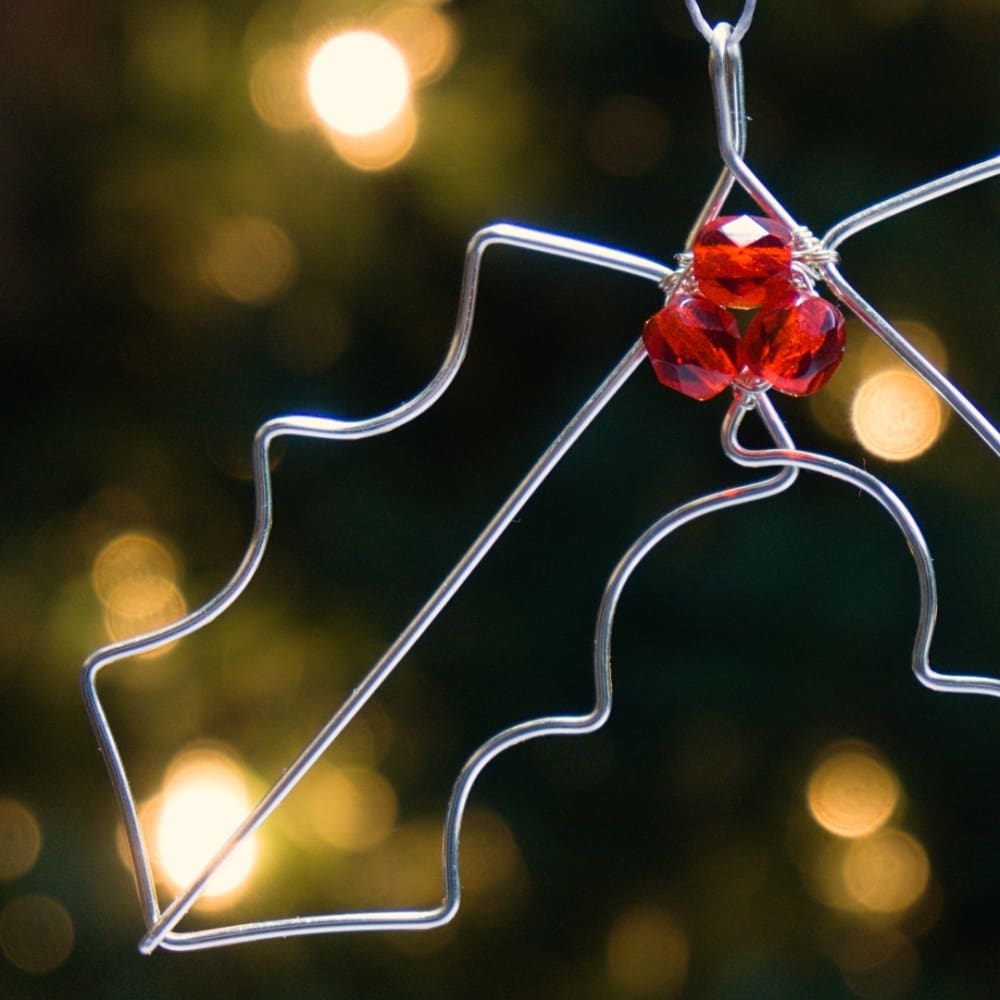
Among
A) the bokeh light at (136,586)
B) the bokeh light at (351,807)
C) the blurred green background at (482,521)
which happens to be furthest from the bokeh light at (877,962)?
the bokeh light at (136,586)

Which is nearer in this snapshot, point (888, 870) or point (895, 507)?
point (895, 507)

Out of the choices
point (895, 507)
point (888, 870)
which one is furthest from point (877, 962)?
point (895, 507)

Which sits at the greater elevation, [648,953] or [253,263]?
[253,263]

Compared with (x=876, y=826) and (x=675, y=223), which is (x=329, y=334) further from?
(x=876, y=826)

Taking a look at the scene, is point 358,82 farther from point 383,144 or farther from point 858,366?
point 858,366

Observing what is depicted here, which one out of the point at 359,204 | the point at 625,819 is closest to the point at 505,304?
the point at 359,204

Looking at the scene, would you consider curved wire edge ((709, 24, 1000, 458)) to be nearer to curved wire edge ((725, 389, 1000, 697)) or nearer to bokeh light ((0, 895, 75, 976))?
curved wire edge ((725, 389, 1000, 697))

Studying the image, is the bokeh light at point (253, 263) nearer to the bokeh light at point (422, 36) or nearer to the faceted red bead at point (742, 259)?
the bokeh light at point (422, 36)
